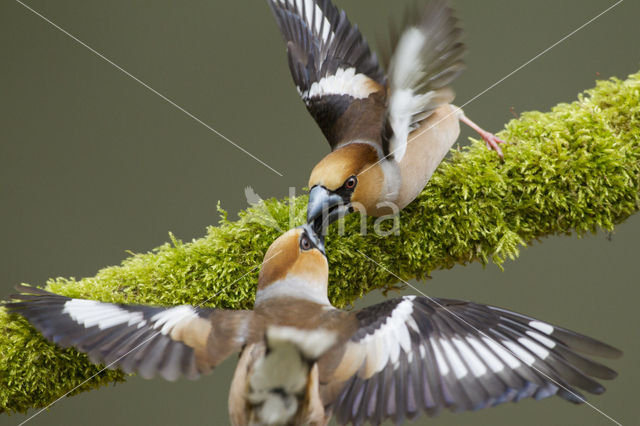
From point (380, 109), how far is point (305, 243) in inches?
33.2

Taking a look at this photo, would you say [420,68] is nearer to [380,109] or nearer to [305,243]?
[380,109]

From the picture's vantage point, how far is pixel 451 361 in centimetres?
200

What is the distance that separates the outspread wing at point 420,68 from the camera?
7.52 feet

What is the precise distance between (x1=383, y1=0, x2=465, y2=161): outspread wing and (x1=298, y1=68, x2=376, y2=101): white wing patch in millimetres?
449

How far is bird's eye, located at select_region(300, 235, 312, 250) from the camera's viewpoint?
235cm

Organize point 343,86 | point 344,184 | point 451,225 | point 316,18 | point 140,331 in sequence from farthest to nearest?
point 316,18, point 343,86, point 451,225, point 344,184, point 140,331

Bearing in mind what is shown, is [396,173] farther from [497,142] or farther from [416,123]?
[497,142]

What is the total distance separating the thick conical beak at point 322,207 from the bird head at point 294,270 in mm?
69

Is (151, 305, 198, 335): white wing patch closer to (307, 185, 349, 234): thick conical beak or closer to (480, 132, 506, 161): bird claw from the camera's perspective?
(307, 185, 349, 234): thick conical beak

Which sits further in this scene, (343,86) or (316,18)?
(316,18)

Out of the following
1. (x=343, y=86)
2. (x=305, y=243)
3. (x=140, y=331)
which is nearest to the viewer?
(x=140, y=331)

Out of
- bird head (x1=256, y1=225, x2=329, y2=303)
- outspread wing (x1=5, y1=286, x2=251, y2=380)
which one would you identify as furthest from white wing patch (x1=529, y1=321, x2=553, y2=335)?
outspread wing (x1=5, y1=286, x2=251, y2=380)

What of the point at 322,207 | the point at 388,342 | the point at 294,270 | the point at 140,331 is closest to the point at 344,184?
the point at 322,207

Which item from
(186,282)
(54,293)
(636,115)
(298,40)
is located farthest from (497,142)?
(54,293)
